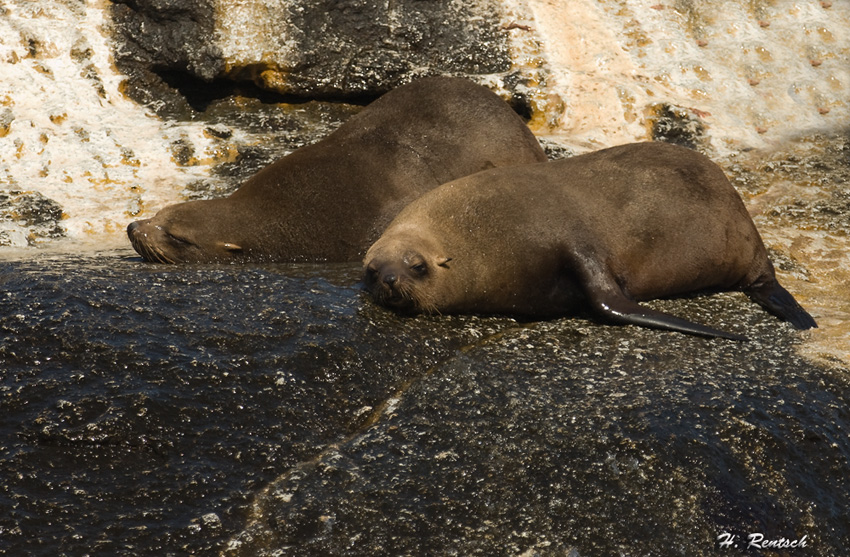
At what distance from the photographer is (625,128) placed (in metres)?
9.52

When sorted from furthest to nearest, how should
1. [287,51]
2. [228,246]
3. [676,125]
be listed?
[287,51] → [676,125] → [228,246]

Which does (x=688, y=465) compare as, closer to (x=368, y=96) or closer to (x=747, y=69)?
(x=368, y=96)

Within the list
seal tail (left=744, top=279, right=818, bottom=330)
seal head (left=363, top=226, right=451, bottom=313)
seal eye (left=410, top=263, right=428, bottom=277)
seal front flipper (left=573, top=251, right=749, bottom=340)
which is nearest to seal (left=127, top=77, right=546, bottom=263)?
seal head (left=363, top=226, right=451, bottom=313)

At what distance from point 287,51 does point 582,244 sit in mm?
4931

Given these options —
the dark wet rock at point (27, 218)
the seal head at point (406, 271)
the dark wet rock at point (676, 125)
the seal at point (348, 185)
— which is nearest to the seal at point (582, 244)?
the seal head at point (406, 271)

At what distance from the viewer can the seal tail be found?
5.62 meters

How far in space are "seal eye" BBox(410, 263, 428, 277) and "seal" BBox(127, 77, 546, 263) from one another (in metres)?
1.53

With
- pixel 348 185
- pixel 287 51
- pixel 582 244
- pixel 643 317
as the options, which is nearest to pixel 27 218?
pixel 348 185

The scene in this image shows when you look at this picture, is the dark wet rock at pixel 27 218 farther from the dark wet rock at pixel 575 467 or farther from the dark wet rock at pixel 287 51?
the dark wet rock at pixel 575 467

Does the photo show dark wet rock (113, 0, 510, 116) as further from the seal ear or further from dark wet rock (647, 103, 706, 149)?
the seal ear

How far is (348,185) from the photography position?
7.26 meters

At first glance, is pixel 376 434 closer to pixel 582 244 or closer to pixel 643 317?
pixel 643 317

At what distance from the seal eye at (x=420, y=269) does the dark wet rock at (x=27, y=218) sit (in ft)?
12.2

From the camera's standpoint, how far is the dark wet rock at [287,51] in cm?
960
